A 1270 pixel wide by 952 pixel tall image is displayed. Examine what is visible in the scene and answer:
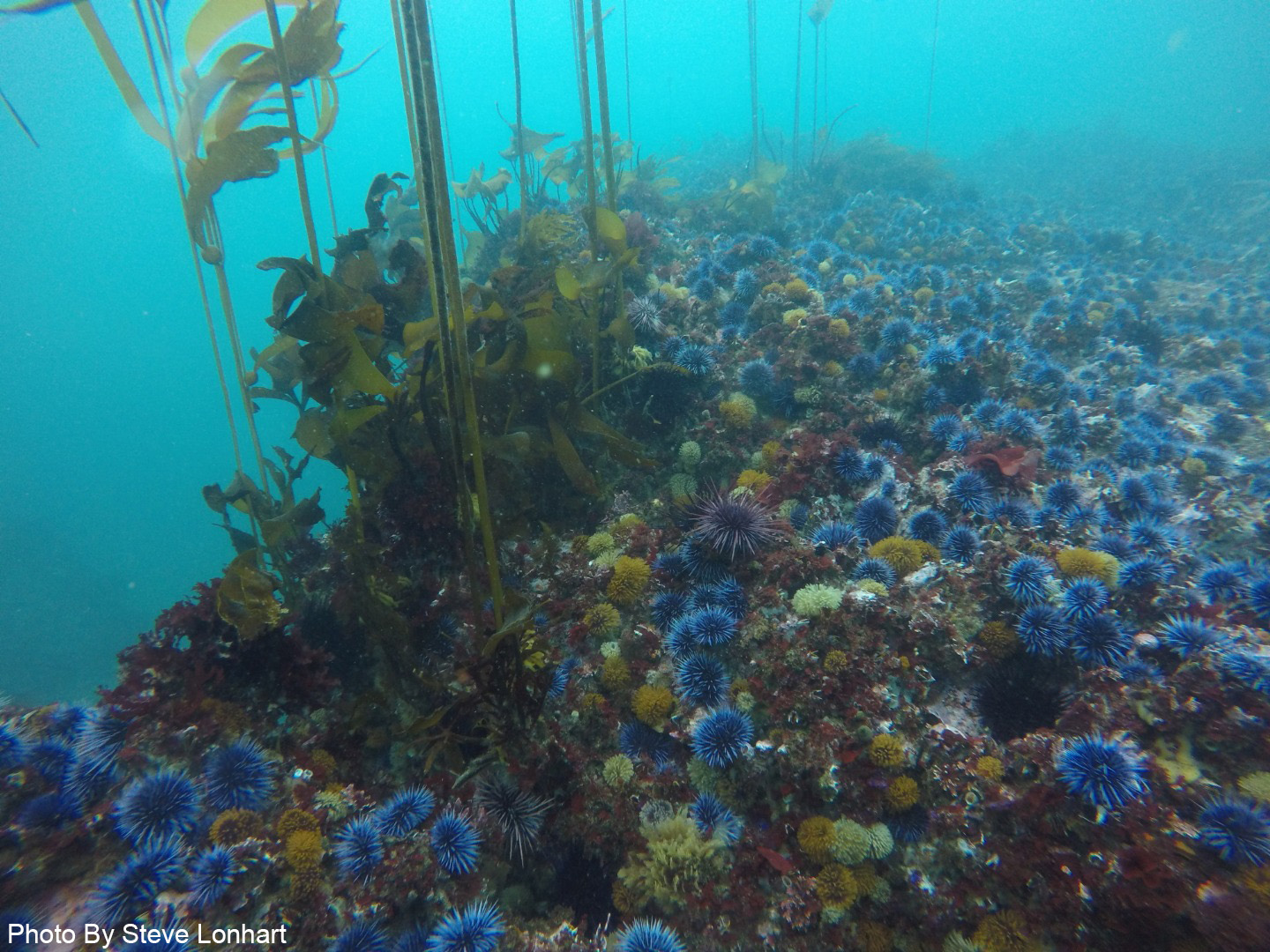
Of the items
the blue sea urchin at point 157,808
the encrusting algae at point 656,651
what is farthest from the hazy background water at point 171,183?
the blue sea urchin at point 157,808

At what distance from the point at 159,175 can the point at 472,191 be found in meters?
151

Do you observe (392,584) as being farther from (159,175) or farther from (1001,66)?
(1001,66)

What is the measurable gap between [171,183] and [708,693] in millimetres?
155781

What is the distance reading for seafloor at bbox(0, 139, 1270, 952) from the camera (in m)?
2.65

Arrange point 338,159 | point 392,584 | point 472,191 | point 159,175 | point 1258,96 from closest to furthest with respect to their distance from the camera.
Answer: point 392,584 → point 472,191 → point 1258,96 → point 159,175 → point 338,159

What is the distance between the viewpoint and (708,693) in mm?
3471

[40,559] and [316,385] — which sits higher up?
[316,385]

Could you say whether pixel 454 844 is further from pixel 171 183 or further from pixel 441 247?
pixel 171 183

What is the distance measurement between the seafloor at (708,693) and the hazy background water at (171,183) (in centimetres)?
1035

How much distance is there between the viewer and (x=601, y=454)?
587cm

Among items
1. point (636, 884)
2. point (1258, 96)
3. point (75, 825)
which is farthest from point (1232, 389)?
point (1258, 96)

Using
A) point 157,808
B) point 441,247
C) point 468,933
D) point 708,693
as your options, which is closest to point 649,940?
point 468,933

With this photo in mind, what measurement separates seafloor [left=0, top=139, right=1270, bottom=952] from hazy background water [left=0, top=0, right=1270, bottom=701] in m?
10.3

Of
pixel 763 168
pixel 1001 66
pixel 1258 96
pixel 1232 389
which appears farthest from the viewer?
pixel 1001 66
